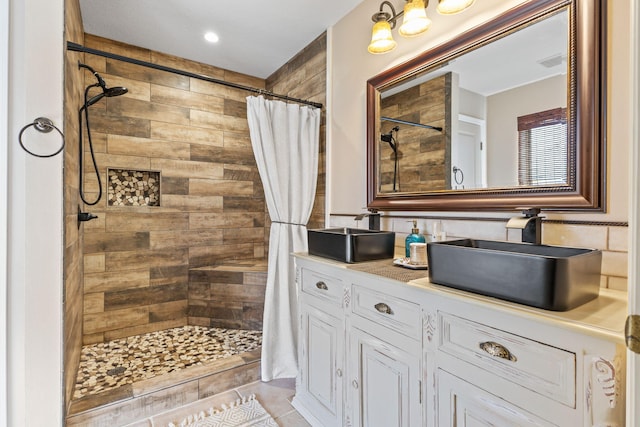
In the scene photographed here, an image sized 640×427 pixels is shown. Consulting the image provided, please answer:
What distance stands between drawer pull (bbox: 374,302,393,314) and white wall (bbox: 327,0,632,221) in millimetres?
735

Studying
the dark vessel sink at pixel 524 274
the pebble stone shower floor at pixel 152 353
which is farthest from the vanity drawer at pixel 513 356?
the pebble stone shower floor at pixel 152 353

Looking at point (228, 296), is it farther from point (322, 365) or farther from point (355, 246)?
point (355, 246)

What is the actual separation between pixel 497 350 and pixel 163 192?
2.92 m

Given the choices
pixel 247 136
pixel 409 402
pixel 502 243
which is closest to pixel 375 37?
pixel 502 243

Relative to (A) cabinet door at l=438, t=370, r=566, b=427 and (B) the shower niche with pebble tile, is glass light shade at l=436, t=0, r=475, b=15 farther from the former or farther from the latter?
(B) the shower niche with pebble tile

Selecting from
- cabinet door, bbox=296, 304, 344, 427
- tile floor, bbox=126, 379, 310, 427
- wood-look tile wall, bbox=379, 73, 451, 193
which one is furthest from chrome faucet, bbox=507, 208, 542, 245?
tile floor, bbox=126, 379, 310, 427

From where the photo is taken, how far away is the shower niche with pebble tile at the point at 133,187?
2.71 m

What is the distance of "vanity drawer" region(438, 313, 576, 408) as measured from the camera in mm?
751

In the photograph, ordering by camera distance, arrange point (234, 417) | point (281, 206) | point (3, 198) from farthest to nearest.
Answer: point (281, 206) < point (234, 417) < point (3, 198)

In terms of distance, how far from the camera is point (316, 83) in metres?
2.53

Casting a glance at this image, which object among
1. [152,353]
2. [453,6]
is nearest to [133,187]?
[152,353]

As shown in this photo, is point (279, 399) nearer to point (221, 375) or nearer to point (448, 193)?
point (221, 375)

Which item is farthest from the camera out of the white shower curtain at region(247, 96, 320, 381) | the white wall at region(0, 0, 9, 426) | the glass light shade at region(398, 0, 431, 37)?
the white shower curtain at region(247, 96, 320, 381)

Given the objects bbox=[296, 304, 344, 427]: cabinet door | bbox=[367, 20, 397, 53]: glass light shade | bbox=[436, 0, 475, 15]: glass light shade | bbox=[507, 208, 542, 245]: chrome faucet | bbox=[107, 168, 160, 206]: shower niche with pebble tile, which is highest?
bbox=[367, 20, 397, 53]: glass light shade
